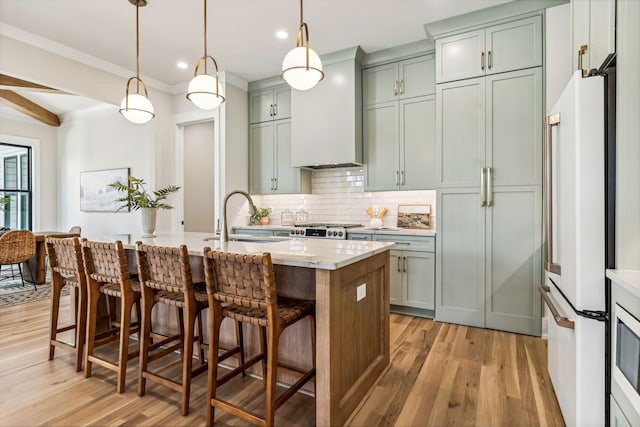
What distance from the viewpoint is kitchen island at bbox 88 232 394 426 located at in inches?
67.8

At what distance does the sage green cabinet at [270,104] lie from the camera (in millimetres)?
4848

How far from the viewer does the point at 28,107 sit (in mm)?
6461

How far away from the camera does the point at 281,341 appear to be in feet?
7.23

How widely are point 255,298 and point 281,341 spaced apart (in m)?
0.68

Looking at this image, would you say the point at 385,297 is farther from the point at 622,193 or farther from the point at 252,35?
the point at 252,35

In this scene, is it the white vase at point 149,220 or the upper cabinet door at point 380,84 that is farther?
the upper cabinet door at point 380,84

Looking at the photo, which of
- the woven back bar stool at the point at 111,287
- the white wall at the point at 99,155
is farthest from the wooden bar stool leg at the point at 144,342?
the white wall at the point at 99,155

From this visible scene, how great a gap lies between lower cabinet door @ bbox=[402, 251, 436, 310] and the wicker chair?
17.0 ft

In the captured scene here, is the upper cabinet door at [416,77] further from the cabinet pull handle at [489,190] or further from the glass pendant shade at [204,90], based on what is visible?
the glass pendant shade at [204,90]

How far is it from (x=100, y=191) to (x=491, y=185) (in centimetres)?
652

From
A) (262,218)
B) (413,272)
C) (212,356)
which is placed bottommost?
→ (212,356)

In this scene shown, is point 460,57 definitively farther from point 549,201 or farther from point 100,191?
point 100,191

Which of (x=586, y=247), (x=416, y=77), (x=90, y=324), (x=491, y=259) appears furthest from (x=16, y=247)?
(x=586, y=247)

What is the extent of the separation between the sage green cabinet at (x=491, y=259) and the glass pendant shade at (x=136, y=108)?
2.83m
